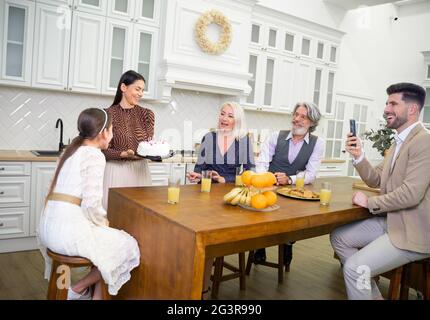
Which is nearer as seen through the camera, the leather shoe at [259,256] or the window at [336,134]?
the leather shoe at [259,256]

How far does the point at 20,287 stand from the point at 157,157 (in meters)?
1.31

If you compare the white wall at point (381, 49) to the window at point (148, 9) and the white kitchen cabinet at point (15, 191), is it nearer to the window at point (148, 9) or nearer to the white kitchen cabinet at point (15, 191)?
the window at point (148, 9)

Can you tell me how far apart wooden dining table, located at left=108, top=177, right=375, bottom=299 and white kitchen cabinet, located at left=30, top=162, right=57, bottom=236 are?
1.67m

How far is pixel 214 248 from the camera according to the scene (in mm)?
1895

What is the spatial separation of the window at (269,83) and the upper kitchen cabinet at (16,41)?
296 cm

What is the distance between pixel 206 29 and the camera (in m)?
4.37

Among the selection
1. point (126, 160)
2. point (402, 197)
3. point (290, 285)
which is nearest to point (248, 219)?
point (402, 197)

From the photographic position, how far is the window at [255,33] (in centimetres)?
509

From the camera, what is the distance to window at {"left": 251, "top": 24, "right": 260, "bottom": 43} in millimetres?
5094

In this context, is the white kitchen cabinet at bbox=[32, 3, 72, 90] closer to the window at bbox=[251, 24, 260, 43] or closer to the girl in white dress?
the girl in white dress

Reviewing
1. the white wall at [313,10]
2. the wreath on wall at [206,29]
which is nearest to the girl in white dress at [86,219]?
the wreath on wall at [206,29]

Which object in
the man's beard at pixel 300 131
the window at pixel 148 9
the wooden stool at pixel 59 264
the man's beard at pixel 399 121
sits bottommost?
the wooden stool at pixel 59 264

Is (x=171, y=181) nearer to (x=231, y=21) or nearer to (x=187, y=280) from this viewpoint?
(x=187, y=280)

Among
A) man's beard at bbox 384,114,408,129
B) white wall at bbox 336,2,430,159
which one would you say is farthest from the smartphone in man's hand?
white wall at bbox 336,2,430,159
